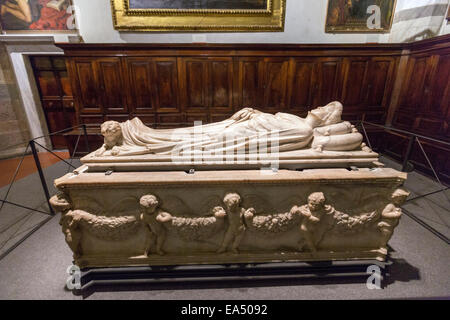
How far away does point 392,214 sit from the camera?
1816 mm

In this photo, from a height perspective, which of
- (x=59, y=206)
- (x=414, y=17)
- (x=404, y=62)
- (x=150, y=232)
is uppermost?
(x=414, y=17)

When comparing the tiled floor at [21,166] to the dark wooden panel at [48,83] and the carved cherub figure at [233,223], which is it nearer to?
the dark wooden panel at [48,83]

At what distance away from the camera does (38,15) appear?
4418 millimetres

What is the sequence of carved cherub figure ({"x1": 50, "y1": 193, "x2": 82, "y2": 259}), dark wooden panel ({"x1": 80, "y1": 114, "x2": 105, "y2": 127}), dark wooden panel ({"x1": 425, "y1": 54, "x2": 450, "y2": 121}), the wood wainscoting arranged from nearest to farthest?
carved cherub figure ({"x1": 50, "y1": 193, "x2": 82, "y2": 259}) → dark wooden panel ({"x1": 425, "y1": 54, "x2": 450, "y2": 121}) → the wood wainscoting → dark wooden panel ({"x1": 80, "y1": 114, "x2": 105, "y2": 127})

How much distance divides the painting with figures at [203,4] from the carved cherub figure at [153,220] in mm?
4055

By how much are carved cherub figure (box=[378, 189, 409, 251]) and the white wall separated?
3859 mm

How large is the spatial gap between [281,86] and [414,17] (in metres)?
2.78

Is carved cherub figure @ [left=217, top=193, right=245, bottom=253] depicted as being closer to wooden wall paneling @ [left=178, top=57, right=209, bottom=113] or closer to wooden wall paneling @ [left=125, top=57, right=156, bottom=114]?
wooden wall paneling @ [left=178, top=57, right=209, bottom=113]

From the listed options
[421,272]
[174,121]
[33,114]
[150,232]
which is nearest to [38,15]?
[33,114]

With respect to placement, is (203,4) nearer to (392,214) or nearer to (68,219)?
(68,219)

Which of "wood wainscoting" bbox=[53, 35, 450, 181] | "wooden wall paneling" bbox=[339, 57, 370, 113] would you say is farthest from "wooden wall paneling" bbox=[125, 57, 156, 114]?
"wooden wall paneling" bbox=[339, 57, 370, 113]

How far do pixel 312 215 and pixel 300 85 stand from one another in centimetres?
333

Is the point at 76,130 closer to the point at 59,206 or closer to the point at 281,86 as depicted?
the point at 59,206

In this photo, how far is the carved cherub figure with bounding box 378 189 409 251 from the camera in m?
1.79
